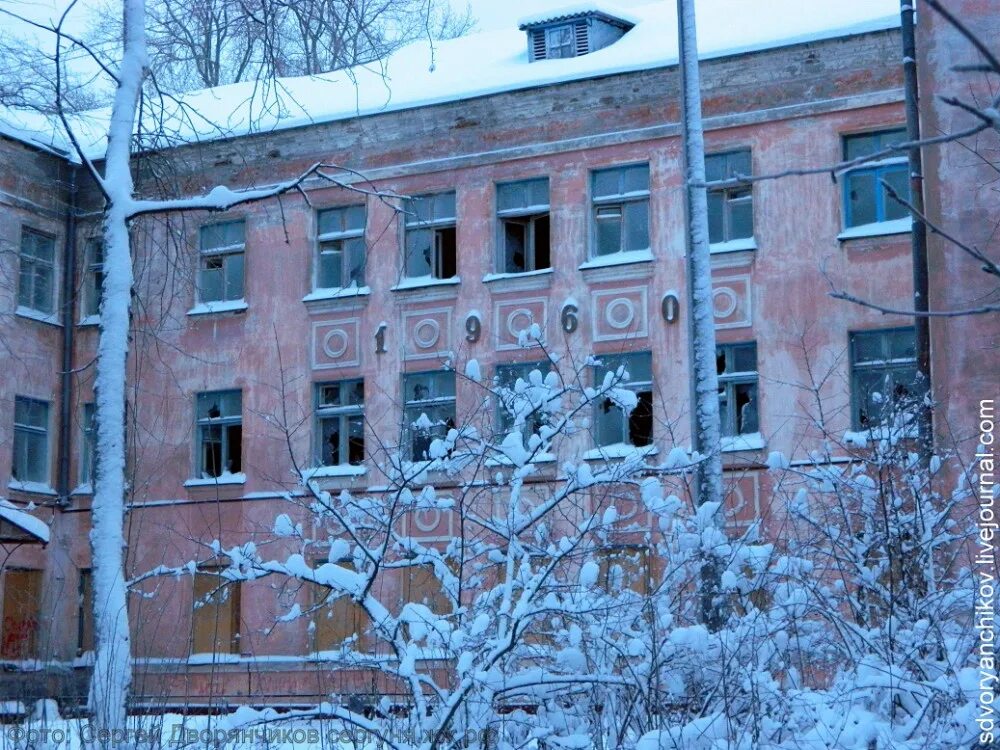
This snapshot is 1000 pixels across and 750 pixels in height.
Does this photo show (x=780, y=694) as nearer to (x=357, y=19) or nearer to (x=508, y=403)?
(x=508, y=403)

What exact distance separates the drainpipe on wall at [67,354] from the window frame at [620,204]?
9.31 meters

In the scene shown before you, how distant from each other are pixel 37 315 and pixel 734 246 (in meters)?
12.4

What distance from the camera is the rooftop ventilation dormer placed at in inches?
1038

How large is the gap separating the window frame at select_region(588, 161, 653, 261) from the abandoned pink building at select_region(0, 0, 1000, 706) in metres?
0.05

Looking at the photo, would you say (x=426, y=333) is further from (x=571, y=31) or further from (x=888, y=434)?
(x=888, y=434)

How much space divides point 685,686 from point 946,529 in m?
5.11

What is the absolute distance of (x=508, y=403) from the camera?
30.5ft

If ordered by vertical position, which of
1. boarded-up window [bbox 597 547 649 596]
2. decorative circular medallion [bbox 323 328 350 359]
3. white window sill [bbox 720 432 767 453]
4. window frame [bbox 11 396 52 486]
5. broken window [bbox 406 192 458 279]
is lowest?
boarded-up window [bbox 597 547 649 596]

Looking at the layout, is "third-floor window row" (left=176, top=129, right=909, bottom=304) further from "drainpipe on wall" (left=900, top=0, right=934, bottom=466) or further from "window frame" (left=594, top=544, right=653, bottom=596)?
"window frame" (left=594, top=544, right=653, bottom=596)

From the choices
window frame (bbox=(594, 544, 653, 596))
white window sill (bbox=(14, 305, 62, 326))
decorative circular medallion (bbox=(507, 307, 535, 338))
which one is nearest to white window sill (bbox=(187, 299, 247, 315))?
white window sill (bbox=(14, 305, 62, 326))

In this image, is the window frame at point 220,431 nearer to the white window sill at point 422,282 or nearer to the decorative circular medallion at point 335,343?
the decorative circular medallion at point 335,343

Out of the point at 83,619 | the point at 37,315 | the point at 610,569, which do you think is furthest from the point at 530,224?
the point at 610,569

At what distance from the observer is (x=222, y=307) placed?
1040 inches

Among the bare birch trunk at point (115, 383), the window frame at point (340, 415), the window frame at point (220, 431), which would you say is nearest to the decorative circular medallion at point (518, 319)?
the window frame at point (340, 415)
